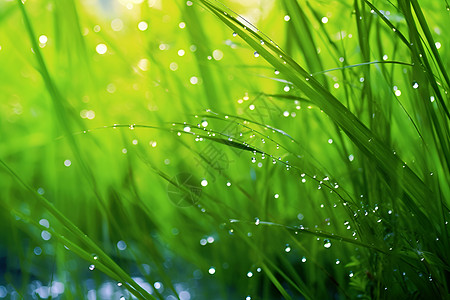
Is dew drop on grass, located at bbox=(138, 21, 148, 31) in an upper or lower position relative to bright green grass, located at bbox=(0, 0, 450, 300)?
upper

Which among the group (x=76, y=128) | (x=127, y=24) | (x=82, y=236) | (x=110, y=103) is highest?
(x=127, y=24)

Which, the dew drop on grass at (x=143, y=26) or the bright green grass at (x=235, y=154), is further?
the dew drop on grass at (x=143, y=26)

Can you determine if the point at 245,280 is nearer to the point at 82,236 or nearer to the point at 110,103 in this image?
the point at 82,236

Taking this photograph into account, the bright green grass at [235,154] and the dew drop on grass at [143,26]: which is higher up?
the dew drop on grass at [143,26]

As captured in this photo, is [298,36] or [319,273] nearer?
[298,36]

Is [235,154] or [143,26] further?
[143,26]

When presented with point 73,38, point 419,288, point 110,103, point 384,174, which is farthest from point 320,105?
point 110,103

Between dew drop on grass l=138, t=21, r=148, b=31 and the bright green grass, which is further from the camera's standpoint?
dew drop on grass l=138, t=21, r=148, b=31

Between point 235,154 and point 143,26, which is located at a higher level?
point 143,26
